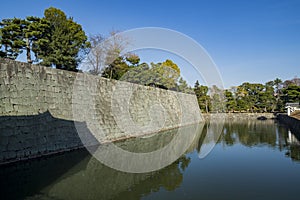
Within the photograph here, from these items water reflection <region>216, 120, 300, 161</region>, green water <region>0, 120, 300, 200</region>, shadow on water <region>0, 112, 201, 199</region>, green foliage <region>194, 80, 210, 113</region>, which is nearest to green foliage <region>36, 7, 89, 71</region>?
shadow on water <region>0, 112, 201, 199</region>

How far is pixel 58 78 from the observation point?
23.9 feet

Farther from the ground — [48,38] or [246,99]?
[48,38]

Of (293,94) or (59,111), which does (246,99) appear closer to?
(293,94)

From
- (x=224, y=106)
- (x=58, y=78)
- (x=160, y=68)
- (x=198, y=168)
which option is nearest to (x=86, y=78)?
(x=58, y=78)

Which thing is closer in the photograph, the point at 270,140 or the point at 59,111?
the point at 59,111

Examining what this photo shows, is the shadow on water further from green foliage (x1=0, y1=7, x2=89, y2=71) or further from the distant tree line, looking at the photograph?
the distant tree line

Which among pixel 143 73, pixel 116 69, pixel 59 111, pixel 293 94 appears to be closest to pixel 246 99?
pixel 293 94

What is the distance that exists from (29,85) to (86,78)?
8.72 ft

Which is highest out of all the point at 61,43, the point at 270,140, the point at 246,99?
the point at 61,43

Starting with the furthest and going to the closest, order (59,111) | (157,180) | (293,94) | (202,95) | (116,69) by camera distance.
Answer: (202,95) < (293,94) < (116,69) < (59,111) < (157,180)

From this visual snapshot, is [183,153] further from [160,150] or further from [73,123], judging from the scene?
[73,123]

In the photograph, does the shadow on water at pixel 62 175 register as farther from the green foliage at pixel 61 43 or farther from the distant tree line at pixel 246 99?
the distant tree line at pixel 246 99

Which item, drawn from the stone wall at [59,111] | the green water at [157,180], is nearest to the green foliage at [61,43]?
the stone wall at [59,111]

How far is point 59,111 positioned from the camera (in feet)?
23.0
